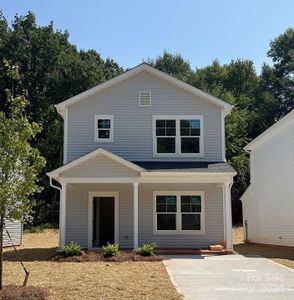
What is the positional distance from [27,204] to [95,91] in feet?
36.5

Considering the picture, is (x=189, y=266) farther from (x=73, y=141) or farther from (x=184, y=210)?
(x=73, y=141)

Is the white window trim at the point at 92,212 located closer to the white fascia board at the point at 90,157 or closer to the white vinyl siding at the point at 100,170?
the white vinyl siding at the point at 100,170

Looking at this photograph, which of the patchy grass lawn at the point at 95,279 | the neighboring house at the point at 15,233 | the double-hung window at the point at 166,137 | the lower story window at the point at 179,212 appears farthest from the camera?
the neighboring house at the point at 15,233

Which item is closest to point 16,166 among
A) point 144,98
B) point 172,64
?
point 144,98

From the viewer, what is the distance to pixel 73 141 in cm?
2017

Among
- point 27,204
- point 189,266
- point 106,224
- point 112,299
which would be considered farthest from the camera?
point 106,224

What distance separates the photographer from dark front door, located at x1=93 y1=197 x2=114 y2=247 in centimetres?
2048

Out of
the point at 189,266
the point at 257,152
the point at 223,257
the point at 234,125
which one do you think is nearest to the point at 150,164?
the point at 223,257

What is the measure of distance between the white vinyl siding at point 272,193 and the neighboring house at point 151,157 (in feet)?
8.90

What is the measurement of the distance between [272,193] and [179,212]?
16.9 ft

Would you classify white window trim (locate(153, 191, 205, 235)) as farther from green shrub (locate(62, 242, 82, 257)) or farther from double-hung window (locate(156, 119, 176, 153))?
green shrub (locate(62, 242, 82, 257))

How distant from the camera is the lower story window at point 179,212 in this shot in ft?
64.4

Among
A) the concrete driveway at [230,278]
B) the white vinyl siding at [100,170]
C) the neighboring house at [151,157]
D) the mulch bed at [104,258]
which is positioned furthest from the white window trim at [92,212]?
the concrete driveway at [230,278]

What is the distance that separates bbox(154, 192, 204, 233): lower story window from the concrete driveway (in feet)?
10.3
